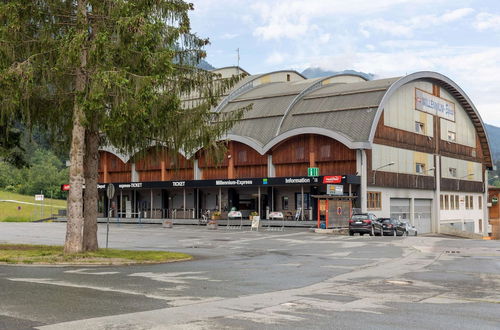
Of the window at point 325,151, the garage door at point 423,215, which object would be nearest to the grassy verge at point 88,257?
the window at point 325,151

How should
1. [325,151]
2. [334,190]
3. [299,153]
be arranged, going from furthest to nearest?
[299,153], [325,151], [334,190]

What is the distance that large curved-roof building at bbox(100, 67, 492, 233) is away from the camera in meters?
48.5

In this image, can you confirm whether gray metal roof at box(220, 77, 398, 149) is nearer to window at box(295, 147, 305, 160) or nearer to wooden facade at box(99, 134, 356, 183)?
wooden facade at box(99, 134, 356, 183)

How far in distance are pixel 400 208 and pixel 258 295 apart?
43.9 metres

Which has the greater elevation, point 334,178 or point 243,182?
point 334,178

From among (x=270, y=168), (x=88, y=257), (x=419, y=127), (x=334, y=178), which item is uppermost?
(x=419, y=127)

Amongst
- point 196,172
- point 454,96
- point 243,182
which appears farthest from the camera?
point 454,96

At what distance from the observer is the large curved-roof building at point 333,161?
48531 mm

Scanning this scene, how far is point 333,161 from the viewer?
163 ft

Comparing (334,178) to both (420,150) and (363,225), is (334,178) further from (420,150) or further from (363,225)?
(420,150)

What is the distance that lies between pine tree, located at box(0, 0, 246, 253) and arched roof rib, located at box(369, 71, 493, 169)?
28196 mm

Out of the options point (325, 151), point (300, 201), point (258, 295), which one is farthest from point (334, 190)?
point (258, 295)

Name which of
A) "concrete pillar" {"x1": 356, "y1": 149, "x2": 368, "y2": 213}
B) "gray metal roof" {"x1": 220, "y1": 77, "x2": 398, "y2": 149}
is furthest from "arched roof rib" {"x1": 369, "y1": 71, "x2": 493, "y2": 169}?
"concrete pillar" {"x1": 356, "y1": 149, "x2": 368, "y2": 213}

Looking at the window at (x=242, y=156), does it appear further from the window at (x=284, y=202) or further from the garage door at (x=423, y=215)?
the garage door at (x=423, y=215)
